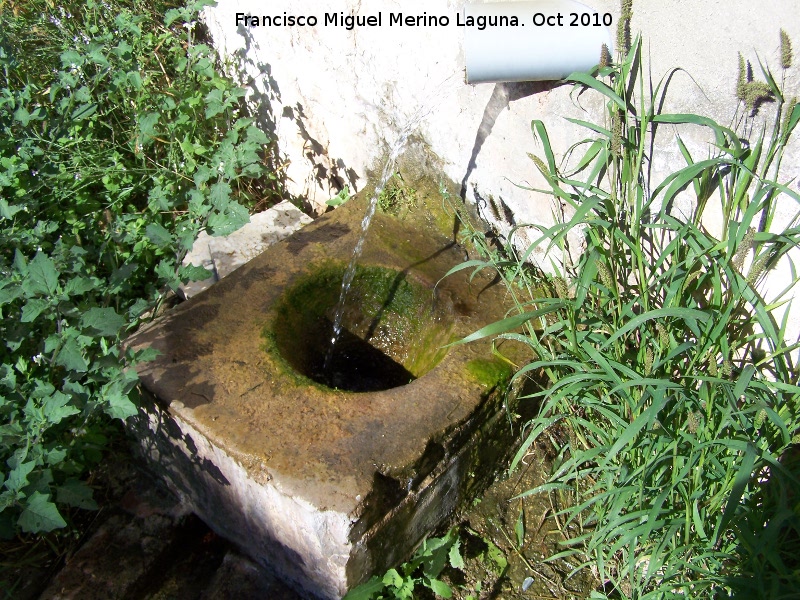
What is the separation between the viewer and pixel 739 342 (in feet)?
5.70

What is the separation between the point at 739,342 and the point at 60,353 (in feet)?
5.78

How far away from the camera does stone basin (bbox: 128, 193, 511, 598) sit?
1787mm

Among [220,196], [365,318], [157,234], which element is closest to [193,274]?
[157,234]

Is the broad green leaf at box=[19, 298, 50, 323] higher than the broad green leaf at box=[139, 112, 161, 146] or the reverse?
the reverse

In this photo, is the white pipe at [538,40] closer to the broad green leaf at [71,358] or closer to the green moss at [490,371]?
the green moss at [490,371]

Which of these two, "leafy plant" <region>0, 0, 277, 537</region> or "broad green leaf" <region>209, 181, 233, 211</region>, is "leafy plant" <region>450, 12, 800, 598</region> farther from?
"leafy plant" <region>0, 0, 277, 537</region>

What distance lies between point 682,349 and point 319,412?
3.18ft

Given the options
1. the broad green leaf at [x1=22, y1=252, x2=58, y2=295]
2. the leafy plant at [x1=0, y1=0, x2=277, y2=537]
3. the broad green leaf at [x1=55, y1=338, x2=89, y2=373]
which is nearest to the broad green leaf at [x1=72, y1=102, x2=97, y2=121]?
the leafy plant at [x1=0, y1=0, x2=277, y2=537]

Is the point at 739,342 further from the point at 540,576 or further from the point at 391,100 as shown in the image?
the point at 391,100

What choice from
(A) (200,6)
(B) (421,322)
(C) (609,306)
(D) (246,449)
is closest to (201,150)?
(A) (200,6)

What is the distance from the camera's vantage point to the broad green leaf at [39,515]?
5.44ft

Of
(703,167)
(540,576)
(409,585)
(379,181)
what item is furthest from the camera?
(379,181)

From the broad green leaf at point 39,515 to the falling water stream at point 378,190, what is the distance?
1.09 meters

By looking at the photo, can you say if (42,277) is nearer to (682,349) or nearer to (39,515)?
(39,515)
